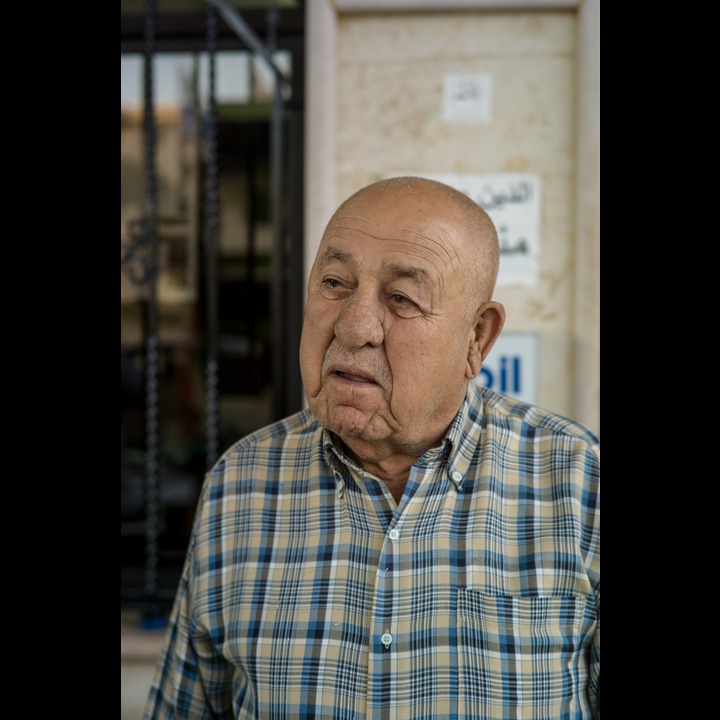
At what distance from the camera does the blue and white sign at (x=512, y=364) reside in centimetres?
238

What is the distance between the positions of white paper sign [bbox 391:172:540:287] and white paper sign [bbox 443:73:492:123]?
166 mm

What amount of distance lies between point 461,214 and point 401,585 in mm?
493

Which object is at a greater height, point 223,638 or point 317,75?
point 317,75

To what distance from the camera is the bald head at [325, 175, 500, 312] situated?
104 cm

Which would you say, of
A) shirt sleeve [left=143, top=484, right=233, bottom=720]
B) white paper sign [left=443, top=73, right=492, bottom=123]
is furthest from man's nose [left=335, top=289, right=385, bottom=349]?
white paper sign [left=443, top=73, right=492, bottom=123]

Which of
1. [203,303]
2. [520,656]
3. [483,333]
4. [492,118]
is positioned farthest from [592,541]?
[203,303]

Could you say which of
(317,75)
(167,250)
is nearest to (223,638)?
(317,75)

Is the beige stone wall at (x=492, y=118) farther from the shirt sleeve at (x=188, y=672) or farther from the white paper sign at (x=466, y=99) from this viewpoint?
the shirt sleeve at (x=188, y=672)

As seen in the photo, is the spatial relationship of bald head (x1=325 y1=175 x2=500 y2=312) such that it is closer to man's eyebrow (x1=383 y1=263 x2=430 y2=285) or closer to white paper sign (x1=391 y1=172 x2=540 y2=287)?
man's eyebrow (x1=383 y1=263 x2=430 y2=285)

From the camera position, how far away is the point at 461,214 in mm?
1048

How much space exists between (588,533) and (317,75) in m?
1.69

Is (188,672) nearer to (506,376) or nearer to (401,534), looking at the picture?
(401,534)
